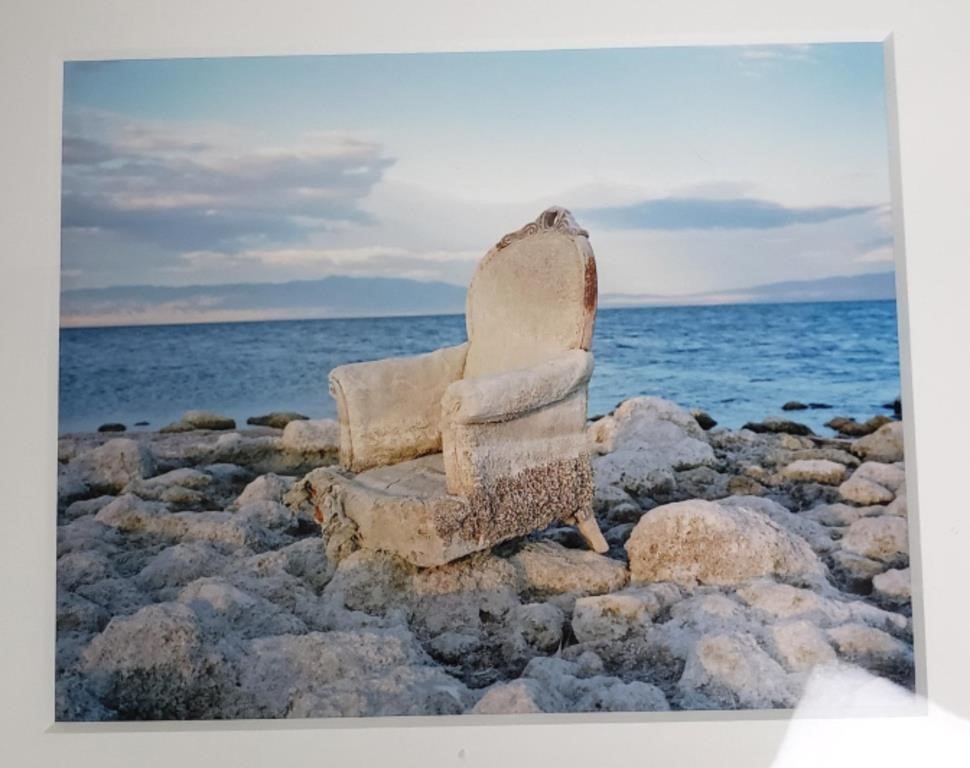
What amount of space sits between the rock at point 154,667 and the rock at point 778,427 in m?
1.61

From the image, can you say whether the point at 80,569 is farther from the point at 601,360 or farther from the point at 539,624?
the point at 601,360

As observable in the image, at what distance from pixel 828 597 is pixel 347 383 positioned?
55.2 inches

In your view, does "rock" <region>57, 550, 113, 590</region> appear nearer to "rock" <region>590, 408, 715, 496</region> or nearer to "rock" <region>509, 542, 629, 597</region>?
"rock" <region>509, 542, 629, 597</region>

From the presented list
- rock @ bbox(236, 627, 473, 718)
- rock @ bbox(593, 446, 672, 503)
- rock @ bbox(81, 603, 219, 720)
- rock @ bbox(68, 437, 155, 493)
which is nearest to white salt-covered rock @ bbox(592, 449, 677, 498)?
rock @ bbox(593, 446, 672, 503)

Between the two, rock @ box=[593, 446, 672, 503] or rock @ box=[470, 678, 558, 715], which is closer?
rock @ box=[470, 678, 558, 715]

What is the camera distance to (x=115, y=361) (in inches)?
97.1

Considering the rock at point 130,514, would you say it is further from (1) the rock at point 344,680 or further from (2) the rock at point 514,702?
(2) the rock at point 514,702

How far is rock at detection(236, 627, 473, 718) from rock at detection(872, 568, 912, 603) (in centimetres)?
112

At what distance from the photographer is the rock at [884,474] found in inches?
94.4

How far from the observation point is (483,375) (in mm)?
2332

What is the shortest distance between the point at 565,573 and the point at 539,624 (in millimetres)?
155

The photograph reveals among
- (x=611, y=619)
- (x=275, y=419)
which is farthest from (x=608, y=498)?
(x=275, y=419)

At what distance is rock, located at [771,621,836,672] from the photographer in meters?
2.29

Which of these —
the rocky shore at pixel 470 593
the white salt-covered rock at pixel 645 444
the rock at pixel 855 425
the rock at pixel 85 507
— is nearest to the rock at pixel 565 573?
the rocky shore at pixel 470 593
